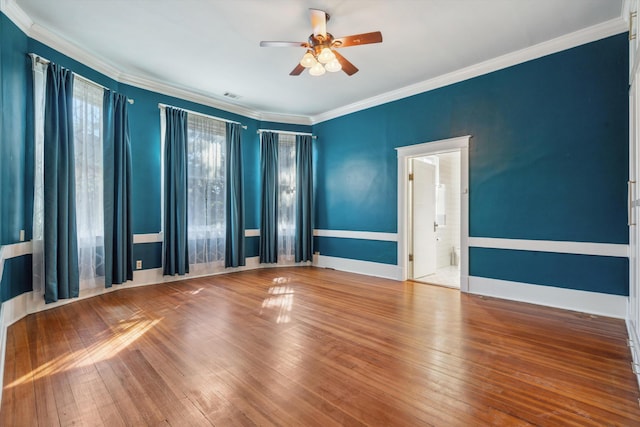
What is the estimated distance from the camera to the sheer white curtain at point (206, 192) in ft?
16.5

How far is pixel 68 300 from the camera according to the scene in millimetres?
3648

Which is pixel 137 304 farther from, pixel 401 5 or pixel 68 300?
pixel 401 5

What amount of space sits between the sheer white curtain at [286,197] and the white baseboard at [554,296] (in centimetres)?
344

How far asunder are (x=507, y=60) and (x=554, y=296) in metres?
3.00

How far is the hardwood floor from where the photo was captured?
5.49 feet

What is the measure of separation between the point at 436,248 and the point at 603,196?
295cm

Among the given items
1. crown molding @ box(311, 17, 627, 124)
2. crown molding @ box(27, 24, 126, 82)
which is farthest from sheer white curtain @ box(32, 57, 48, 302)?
crown molding @ box(311, 17, 627, 124)

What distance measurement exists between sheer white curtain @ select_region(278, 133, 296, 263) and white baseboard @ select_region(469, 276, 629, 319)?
344 centimetres

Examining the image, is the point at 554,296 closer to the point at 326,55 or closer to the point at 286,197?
the point at 326,55

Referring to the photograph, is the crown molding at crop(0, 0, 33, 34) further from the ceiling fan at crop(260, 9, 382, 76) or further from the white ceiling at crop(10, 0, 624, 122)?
the ceiling fan at crop(260, 9, 382, 76)

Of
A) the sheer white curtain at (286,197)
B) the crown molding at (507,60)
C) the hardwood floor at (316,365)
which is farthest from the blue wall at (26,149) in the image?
the crown molding at (507,60)

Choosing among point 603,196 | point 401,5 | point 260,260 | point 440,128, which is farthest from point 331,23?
point 260,260

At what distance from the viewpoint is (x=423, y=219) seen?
17.5 feet

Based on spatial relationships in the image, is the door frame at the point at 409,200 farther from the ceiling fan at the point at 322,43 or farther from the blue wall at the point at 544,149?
the ceiling fan at the point at 322,43
